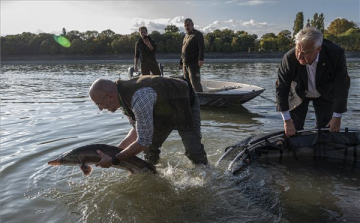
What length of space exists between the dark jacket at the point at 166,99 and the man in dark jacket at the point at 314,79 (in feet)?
5.56

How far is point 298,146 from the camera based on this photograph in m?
5.80

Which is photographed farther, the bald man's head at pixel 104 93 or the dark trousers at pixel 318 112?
the dark trousers at pixel 318 112

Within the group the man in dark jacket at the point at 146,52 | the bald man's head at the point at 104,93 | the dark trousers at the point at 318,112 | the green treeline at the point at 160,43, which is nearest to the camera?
the bald man's head at the point at 104,93

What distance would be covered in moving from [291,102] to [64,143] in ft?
18.2

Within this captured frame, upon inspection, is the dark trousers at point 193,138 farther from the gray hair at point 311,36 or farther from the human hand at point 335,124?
the human hand at point 335,124

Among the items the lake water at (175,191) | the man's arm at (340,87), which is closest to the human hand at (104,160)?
→ the lake water at (175,191)

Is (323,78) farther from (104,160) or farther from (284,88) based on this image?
(104,160)

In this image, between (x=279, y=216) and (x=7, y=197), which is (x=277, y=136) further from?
(x=7, y=197)

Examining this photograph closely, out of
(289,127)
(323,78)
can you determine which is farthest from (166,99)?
(323,78)

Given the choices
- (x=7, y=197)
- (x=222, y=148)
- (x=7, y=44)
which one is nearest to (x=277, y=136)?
(x=222, y=148)

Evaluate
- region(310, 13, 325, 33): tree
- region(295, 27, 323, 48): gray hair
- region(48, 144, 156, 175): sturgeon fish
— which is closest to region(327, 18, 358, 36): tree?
region(310, 13, 325, 33): tree

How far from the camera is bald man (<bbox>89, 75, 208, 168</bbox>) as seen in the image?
149 inches

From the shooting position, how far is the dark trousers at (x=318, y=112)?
5273 millimetres

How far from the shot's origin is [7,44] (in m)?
88.9
